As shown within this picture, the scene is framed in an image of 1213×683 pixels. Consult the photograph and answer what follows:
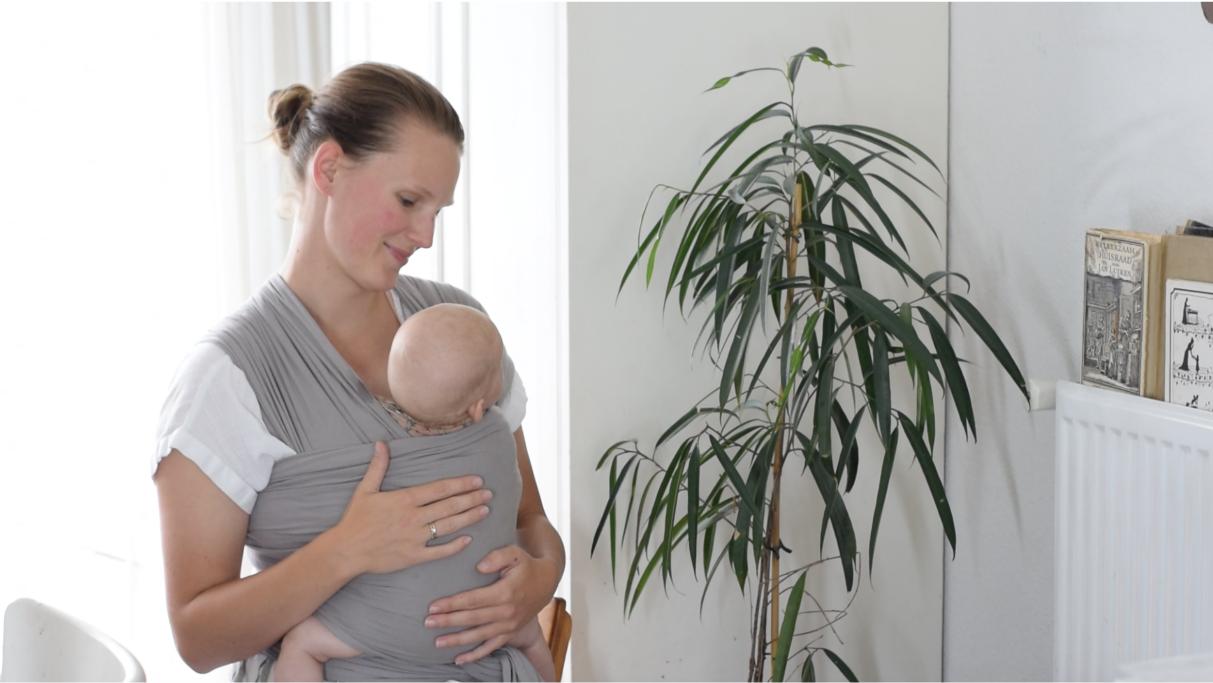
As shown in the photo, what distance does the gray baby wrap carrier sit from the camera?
1.42 meters

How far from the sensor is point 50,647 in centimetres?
134

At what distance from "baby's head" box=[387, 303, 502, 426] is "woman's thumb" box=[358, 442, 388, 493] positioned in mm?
70

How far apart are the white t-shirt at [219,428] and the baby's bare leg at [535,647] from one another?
412mm

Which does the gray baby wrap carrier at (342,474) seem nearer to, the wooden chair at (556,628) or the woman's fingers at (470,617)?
the woman's fingers at (470,617)

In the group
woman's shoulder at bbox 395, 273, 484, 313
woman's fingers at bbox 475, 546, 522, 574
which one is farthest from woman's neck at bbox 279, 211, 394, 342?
woman's fingers at bbox 475, 546, 522, 574

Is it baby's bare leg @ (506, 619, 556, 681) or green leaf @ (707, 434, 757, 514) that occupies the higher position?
green leaf @ (707, 434, 757, 514)

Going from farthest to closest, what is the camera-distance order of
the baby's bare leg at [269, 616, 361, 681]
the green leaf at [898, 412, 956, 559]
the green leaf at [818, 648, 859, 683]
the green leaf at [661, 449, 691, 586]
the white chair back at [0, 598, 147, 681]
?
1. the green leaf at [818, 648, 859, 683]
2. the green leaf at [661, 449, 691, 586]
3. the green leaf at [898, 412, 956, 559]
4. the baby's bare leg at [269, 616, 361, 681]
5. the white chair back at [0, 598, 147, 681]

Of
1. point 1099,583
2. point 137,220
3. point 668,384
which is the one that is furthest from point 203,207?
point 1099,583

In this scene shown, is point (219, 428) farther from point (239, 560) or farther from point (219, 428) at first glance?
point (239, 560)

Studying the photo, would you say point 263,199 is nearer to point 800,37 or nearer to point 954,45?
point 800,37

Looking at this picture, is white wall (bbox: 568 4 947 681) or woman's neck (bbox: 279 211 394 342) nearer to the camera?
woman's neck (bbox: 279 211 394 342)

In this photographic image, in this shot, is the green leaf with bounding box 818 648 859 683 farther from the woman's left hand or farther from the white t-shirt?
the white t-shirt

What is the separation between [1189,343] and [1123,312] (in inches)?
4.7

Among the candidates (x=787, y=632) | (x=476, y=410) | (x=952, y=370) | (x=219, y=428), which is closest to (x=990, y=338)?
(x=952, y=370)
